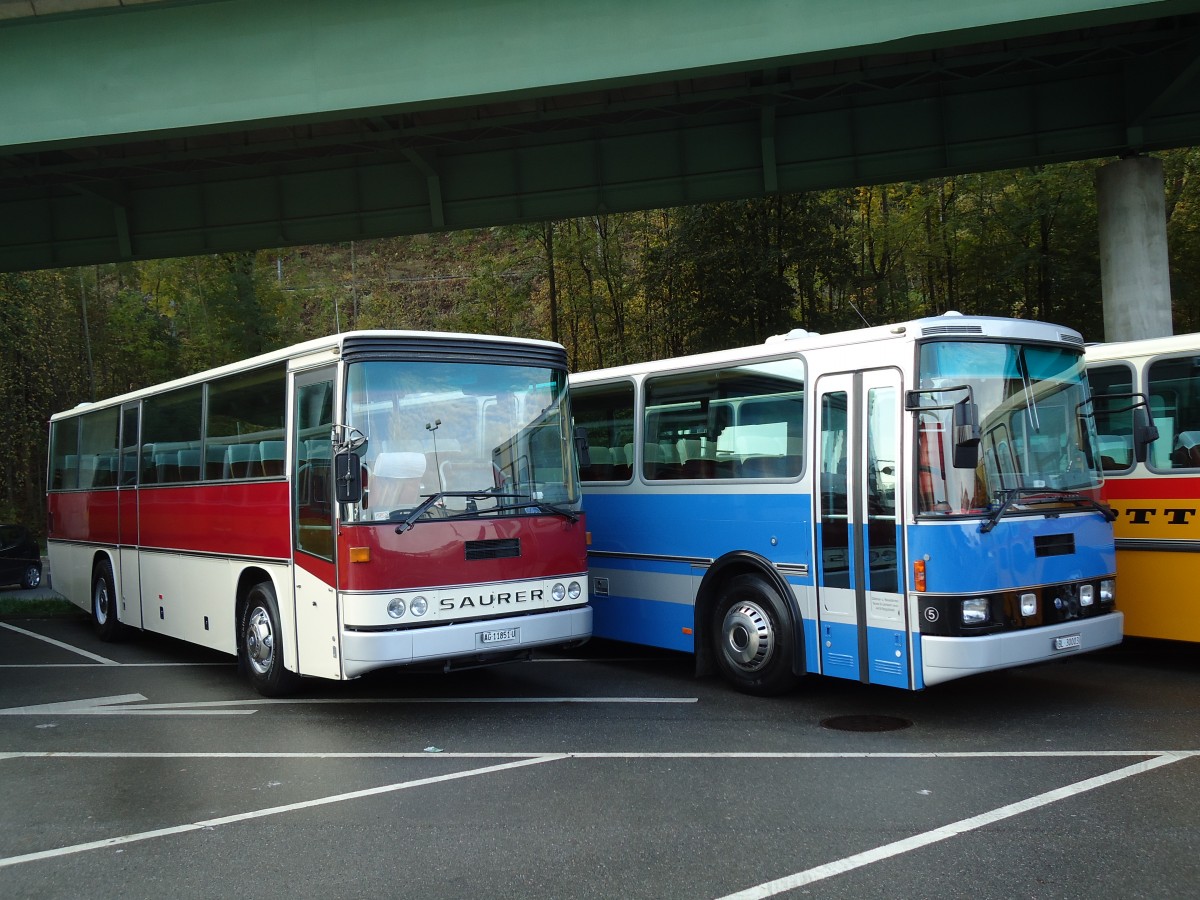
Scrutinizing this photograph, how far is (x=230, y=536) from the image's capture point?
10.5 meters

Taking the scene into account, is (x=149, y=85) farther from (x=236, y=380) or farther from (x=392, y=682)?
(x=392, y=682)

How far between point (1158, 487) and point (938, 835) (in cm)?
548

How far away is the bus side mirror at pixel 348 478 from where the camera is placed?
26.9 feet

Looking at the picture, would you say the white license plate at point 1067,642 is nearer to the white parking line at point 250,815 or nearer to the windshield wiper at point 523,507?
the white parking line at point 250,815

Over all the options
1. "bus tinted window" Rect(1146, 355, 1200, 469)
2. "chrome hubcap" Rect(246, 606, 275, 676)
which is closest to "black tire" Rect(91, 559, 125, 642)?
"chrome hubcap" Rect(246, 606, 275, 676)

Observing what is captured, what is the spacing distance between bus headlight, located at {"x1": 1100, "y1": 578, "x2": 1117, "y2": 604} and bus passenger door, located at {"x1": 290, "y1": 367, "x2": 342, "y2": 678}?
584 cm

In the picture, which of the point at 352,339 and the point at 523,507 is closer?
the point at 352,339

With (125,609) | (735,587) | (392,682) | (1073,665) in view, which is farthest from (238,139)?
(1073,665)

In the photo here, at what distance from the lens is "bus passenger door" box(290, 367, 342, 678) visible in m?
8.67

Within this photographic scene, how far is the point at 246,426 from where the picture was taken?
10.4 metres

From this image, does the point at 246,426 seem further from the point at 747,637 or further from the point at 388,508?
the point at 747,637

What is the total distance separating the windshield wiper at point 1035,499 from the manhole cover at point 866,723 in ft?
5.30

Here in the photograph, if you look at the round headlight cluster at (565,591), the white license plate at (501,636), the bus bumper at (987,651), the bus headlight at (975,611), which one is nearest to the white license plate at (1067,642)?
the bus bumper at (987,651)

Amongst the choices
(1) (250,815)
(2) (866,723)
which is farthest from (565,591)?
(1) (250,815)
